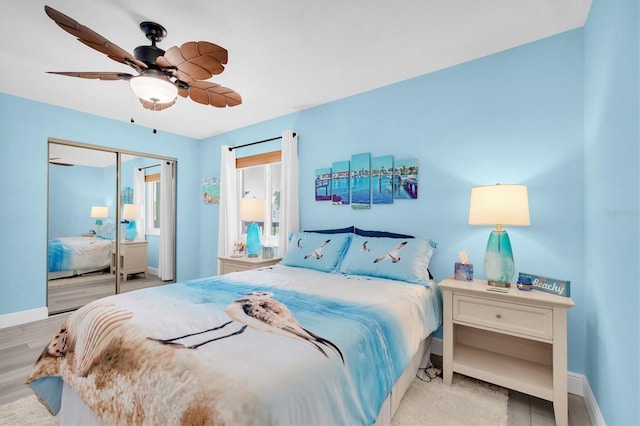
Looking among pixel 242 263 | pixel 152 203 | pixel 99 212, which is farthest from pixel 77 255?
pixel 242 263

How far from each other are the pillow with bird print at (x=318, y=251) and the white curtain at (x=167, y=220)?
2.61 meters

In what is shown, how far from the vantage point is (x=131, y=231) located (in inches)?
166

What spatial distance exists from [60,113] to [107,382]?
3.79m

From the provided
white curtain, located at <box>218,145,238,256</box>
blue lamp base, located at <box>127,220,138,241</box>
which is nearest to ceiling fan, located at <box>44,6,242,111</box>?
white curtain, located at <box>218,145,238,256</box>

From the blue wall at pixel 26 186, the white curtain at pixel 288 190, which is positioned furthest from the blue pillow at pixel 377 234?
the blue wall at pixel 26 186

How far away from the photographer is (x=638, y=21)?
1.13m

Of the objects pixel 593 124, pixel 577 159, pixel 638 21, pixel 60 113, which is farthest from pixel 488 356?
pixel 60 113

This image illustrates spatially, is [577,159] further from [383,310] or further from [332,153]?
[332,153]

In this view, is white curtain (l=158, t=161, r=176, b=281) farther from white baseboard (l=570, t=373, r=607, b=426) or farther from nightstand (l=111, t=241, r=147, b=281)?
white baseboard (l=570, t=373, r=607, b=426)

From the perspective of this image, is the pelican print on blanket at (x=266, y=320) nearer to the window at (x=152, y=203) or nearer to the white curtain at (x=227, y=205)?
the white curtain at (x=227, y=205)

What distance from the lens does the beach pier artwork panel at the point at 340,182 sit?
3.24 meters

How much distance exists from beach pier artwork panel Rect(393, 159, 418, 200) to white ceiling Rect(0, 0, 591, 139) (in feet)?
2.76

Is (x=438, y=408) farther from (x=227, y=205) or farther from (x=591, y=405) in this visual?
(x=227, y=205)

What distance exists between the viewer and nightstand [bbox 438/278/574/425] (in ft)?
5.74
